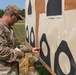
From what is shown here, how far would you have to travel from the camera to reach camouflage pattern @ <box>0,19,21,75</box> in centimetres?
370

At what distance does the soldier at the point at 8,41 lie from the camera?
12.2ft

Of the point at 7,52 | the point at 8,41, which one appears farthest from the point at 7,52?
the point at 8,41

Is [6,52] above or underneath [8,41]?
underneath

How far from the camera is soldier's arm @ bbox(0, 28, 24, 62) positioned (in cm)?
369

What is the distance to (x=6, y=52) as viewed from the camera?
12.2 ft

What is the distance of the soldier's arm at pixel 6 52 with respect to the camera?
3.69 meters

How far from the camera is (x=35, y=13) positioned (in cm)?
537

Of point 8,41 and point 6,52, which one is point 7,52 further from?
point 8,41

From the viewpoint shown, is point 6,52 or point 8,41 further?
point 8,41

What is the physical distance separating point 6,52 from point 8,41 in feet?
0.57

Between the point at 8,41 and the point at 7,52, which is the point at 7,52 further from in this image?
the point at 8,41

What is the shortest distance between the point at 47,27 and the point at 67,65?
993 mm

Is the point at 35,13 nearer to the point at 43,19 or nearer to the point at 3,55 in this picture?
the point at 43,19

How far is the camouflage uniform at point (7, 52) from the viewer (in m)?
3.70
